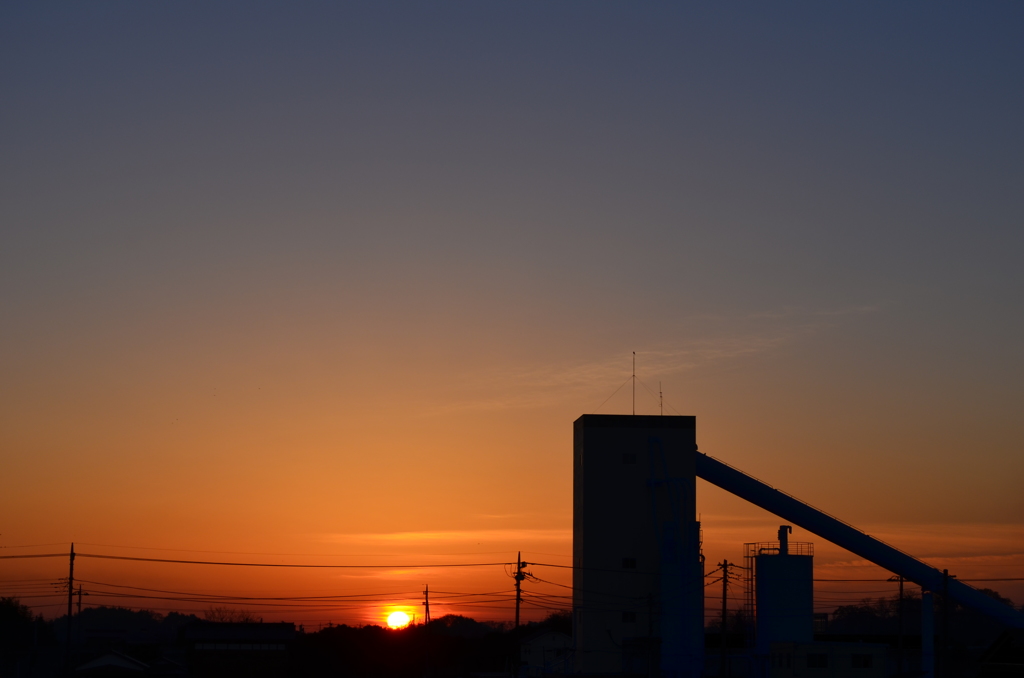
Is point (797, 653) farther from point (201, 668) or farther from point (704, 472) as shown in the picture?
point (201, 668)

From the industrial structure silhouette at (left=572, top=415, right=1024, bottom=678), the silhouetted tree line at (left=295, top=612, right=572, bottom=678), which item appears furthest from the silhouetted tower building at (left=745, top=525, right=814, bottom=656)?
the silhouetted tree line at (left=295, top=612, right=572, bottom=678)

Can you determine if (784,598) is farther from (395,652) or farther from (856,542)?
(395,652)

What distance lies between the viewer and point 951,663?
261 ft

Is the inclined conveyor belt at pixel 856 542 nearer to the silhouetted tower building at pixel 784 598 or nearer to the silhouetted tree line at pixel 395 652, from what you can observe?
the silhouetted tower building at pixel 784 598

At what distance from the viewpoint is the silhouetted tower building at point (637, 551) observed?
6334 cm

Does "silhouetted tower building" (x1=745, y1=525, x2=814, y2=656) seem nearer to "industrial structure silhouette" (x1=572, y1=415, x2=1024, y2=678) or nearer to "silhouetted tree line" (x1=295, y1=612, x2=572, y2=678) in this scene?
"industrial structure silhouette" (x1=572, y1=415, x2=1024, y2=678)

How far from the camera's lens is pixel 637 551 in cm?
6581

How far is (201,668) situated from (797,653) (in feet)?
126

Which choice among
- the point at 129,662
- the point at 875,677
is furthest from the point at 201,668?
the point at 875,677

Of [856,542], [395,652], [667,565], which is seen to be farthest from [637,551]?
[395,652]

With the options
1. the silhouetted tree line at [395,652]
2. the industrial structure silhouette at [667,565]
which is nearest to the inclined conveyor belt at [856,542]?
the industrial structure silhouette at [667,565]

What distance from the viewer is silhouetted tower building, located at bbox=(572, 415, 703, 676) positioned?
208 feet

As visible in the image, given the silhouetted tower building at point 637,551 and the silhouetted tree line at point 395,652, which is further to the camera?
the silhouetted tree line at point 395,652

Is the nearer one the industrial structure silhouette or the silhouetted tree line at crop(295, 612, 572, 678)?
the industrial structure silhouette
